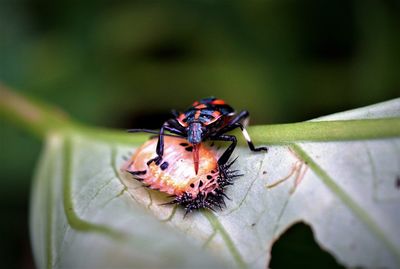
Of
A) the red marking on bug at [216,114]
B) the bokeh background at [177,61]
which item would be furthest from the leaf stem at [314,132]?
the bokeh background at [177,61]

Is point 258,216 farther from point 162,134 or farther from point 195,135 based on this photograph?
point 162,134

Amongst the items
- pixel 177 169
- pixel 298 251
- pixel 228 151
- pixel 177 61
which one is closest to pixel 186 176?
pixel 177 169

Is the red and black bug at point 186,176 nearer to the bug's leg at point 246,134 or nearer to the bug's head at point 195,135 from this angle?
the bug's head at point 195,135

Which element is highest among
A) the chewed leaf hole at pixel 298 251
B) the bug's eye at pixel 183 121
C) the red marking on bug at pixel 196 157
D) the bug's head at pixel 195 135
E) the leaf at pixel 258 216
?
the bug's eye at pixel 183 121

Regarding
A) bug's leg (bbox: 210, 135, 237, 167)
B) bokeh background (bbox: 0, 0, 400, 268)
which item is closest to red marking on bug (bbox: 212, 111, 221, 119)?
bug's leg (bbox: 210, 135, 237, 167)

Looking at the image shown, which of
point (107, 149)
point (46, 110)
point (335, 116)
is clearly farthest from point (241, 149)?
point (46, 110)

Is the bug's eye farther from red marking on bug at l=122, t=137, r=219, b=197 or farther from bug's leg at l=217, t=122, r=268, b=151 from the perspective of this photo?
bug's leg at l=217, t=122, r=268, b=151

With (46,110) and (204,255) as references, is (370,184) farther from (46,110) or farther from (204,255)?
(46,110)
